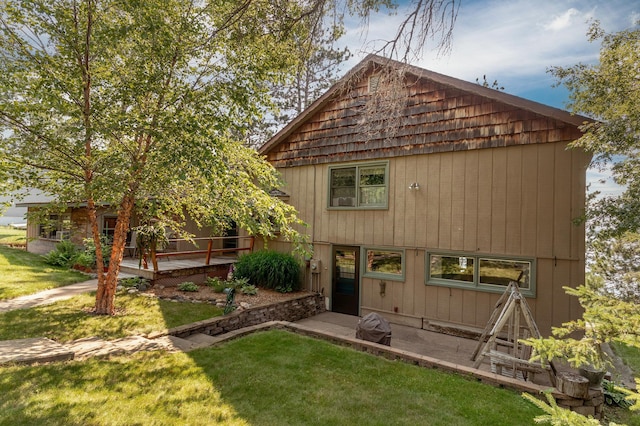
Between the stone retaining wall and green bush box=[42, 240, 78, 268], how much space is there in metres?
7.83

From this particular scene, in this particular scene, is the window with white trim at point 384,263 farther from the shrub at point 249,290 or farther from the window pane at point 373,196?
the shrub at point 249,290

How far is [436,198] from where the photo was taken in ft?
26.3

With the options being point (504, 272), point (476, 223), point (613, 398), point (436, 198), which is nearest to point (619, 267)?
point (504, 272)

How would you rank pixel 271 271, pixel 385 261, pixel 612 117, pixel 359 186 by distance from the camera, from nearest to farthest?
pixel 612 117
pixel 385 261
pixel 359 186
pixel 271 271

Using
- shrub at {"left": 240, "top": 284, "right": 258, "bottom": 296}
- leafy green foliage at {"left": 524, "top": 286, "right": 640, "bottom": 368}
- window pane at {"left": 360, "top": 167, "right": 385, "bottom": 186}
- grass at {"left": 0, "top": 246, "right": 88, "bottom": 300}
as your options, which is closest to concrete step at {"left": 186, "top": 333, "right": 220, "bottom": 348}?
shrub at {"left": 240, "top": 284, "right": 258, "bottom": 296}

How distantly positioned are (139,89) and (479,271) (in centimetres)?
747

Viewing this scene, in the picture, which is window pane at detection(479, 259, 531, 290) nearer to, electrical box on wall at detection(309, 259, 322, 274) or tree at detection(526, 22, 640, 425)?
tree at detection(526, 22, 640, 425)

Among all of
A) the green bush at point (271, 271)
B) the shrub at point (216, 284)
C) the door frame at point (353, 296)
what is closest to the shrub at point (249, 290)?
the shrub at point (216, 284)

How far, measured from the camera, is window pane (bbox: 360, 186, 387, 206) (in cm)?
886

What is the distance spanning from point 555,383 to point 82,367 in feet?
20.6

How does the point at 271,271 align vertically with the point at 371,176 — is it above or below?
below

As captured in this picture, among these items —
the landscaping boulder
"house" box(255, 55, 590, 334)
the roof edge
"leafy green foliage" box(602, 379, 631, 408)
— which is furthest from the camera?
"house" box(255, 55, 590, 334)

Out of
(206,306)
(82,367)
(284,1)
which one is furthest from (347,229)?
(82,367)

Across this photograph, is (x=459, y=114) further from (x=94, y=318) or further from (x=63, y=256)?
(x=63, y=256)
